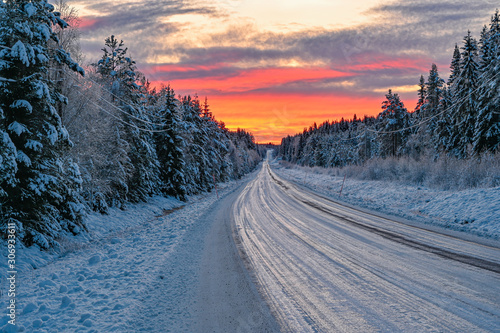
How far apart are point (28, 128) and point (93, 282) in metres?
5.91

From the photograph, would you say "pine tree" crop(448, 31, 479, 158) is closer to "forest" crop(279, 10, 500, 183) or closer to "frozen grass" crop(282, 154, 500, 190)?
"forest" crop(279, 10, 500, 183)

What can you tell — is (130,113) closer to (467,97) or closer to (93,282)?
(93,282)

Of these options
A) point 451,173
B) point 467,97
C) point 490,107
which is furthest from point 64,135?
point 467,97

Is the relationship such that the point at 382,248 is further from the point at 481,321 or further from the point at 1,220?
the point at 1,220

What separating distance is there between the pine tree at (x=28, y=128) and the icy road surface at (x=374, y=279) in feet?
20.7

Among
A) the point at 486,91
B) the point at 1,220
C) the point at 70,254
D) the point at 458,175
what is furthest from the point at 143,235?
the point at 486,91

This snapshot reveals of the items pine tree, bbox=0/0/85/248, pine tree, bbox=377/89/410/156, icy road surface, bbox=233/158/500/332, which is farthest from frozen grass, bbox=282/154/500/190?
pine tree, bbox=377/89/410/156

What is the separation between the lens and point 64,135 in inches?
376

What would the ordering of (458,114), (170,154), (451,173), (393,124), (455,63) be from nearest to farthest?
(451,173), (170,154), (458,114), (455,63), (393,124)

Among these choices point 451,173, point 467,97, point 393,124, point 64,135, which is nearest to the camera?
point 64,135

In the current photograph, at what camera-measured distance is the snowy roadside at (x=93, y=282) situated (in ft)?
14.3

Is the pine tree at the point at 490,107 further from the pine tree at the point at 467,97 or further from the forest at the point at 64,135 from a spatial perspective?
the forest at the point at 64,135

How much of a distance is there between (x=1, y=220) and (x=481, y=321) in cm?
1108

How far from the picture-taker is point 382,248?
24.6ft
